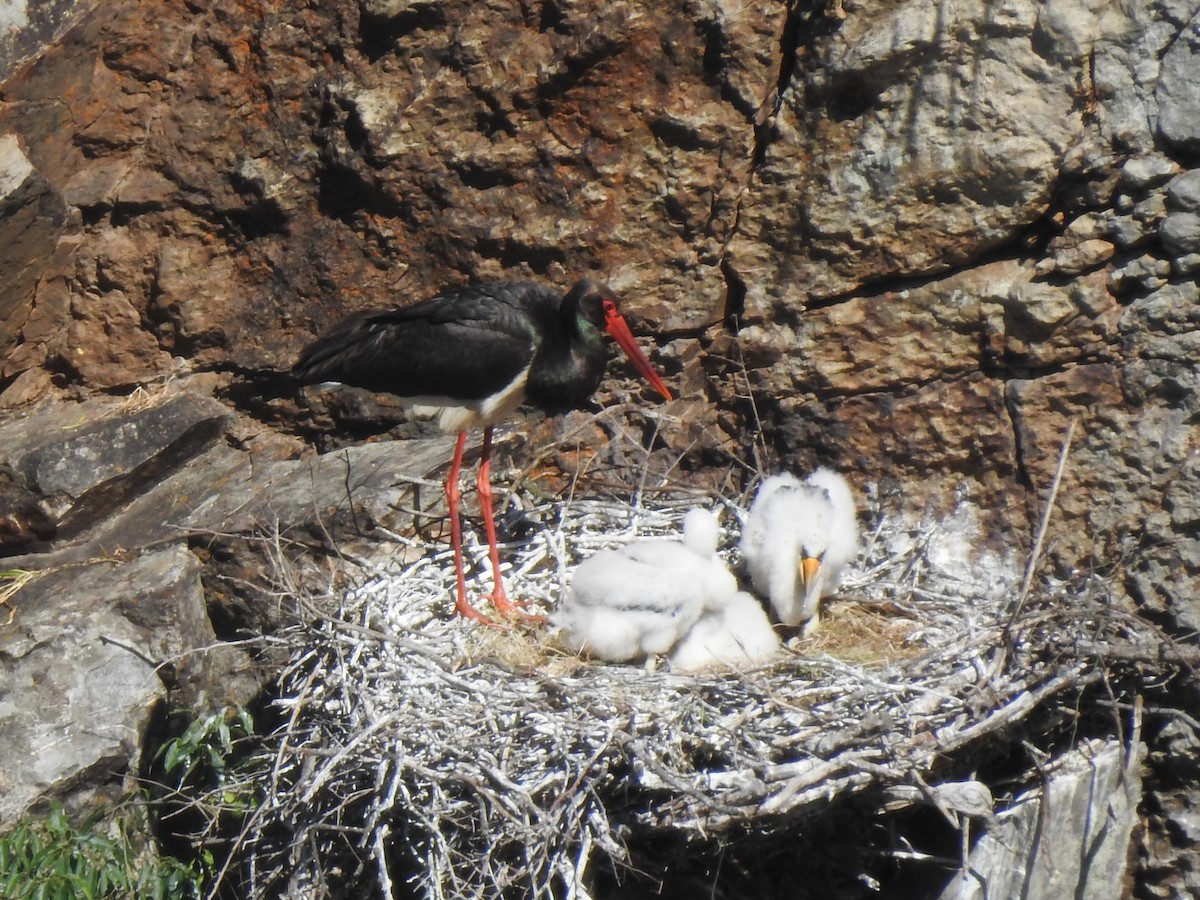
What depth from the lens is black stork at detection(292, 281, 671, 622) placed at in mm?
4480

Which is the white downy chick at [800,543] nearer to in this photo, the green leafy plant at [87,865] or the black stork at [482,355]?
the black stork at [482,355]

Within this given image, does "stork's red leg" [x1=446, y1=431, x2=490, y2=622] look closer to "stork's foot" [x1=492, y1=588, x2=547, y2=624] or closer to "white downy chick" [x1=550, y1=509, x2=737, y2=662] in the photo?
"stork's foot" [x1=492, y1=588, x2=547, y2=624]

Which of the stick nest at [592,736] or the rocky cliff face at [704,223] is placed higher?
the rocky cliff face at [704,223]

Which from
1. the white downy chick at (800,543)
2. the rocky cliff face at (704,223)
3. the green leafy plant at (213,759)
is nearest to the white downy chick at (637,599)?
the white downy chick at (800,543)

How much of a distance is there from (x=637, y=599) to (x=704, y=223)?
4.80ft

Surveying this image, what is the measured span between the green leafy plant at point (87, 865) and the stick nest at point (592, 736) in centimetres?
26

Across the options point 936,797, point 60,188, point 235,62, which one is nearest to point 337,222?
point 235,62

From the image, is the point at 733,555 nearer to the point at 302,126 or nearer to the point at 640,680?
the point at 640,680

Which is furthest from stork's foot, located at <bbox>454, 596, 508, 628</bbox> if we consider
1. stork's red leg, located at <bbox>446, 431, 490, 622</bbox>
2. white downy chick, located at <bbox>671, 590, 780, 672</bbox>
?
white downy chick, located at <bbox>671, 590, 780, 672</bbox>

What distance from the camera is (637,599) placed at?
13.0 feet

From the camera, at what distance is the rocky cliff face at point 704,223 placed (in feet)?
13.5

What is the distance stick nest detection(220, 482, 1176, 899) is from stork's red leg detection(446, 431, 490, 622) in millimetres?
193

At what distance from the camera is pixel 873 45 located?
14.3 feet

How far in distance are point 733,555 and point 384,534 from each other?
3.75 feet
